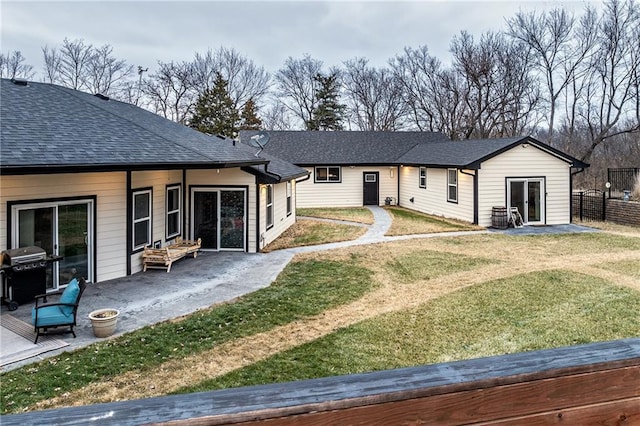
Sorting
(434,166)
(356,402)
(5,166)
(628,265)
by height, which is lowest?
(628,265)

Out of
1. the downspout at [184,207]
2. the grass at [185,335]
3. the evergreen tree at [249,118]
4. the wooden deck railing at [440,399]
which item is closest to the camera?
the wooden deck railing at [440,399]

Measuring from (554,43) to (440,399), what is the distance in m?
31.8

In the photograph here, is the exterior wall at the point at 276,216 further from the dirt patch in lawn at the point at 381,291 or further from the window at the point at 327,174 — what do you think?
the window at the point at 327,174

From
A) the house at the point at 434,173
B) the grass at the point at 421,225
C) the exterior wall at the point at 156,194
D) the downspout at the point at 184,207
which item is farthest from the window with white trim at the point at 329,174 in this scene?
the exterior wall at the point at 156,194

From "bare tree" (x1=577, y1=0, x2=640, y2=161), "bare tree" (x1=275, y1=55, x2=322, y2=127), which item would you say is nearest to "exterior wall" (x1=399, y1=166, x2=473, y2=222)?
"bare tree" (x1=577, y1=0, x2=640, y2=161)

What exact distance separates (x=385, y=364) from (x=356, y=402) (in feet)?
14.7

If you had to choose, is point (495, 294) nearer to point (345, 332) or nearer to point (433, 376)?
point (345, 332)

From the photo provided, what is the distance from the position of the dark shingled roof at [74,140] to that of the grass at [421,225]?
6421 mm

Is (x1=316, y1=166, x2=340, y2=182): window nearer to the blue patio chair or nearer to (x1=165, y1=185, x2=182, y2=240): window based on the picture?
(x1=165, y1=185, x2=182, y2=240): window

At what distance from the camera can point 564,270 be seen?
31.9 feet

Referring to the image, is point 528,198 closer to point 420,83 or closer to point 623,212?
point 623,212

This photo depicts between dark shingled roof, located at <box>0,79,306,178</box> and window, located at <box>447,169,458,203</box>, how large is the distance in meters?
9.55

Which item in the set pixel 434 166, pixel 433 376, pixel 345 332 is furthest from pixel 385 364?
pixel 434 166

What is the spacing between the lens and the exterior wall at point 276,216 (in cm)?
1284
